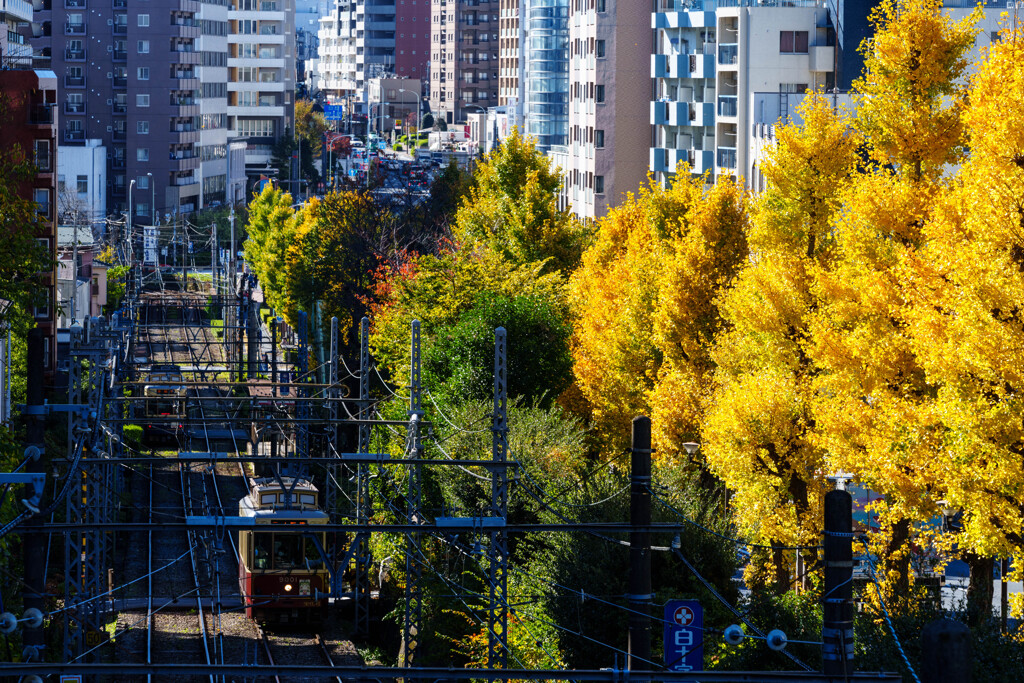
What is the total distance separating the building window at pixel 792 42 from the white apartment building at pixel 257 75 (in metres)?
84.4

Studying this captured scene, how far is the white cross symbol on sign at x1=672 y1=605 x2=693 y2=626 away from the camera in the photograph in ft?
Result: 51.3

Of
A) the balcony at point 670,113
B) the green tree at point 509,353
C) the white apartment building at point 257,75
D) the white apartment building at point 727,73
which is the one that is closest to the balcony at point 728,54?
the white apartment building at point 727,73

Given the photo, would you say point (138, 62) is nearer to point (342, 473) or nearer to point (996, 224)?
point (342, 473)

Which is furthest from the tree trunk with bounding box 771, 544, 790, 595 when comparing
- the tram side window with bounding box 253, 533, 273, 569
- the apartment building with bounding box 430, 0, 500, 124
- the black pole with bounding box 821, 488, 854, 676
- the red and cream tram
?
the apartment building with bounding box 430, 0, 500, 124

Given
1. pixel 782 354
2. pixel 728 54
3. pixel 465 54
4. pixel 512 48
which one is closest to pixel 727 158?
pixel 728 54

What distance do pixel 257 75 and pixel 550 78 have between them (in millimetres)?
54506

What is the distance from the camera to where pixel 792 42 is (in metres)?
58.2

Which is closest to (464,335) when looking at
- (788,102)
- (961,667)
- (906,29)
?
(906,29)

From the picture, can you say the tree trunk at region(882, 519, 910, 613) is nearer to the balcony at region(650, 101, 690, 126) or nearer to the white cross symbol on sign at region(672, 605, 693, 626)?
the white cross symbol on sign at region(672, 605, 693, 626)

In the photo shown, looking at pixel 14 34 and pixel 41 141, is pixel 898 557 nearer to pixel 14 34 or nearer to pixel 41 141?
pixel 41 141

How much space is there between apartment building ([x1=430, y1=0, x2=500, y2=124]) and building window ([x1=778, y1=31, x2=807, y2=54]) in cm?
11668

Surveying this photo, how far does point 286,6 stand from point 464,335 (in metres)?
114

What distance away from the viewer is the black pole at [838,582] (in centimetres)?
1045

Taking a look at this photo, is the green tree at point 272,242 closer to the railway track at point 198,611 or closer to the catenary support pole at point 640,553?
the railway track at point 198,611
